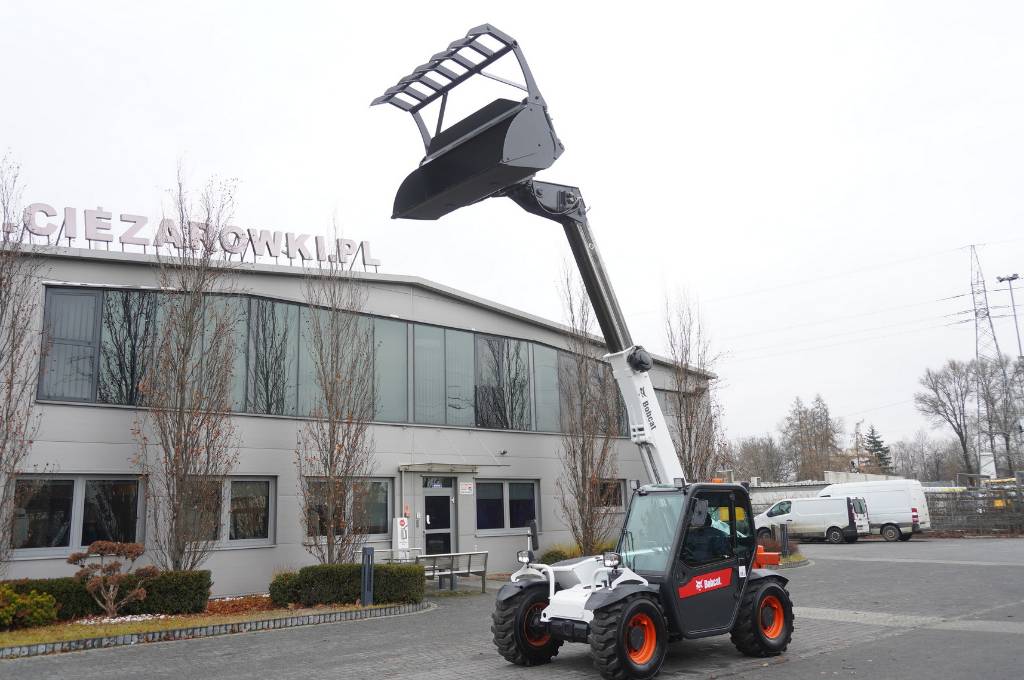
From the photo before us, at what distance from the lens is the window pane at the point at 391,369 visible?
1903 centimetres

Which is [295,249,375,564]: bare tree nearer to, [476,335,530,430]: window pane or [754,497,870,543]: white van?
[476,335,530,430]: window pane

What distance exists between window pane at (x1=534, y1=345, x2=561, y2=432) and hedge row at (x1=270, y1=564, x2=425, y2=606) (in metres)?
8.76

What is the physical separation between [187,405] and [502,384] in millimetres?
8880

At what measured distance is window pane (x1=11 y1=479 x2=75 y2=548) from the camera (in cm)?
1407

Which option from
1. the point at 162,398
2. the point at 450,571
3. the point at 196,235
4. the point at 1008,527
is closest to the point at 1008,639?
the point at 450,571

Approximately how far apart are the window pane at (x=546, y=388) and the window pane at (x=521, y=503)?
1.82 meters

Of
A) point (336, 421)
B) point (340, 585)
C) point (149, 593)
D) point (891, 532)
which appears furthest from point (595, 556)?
point (891, 532)

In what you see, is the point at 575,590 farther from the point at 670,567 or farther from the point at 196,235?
the point at 196,235

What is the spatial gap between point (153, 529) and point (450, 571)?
5.95 meters

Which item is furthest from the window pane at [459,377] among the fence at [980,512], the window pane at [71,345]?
the fence at [980,512]

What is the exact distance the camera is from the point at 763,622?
907 centimetres

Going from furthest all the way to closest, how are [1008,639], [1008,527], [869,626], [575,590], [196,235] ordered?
[1008,527]
[196,235]
[869,626]
[1008,639]
[575,590]

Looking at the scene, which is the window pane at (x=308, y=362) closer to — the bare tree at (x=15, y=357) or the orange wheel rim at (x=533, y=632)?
the bare tree at (x=15, y=357)

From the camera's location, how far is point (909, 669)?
8.00 metres
